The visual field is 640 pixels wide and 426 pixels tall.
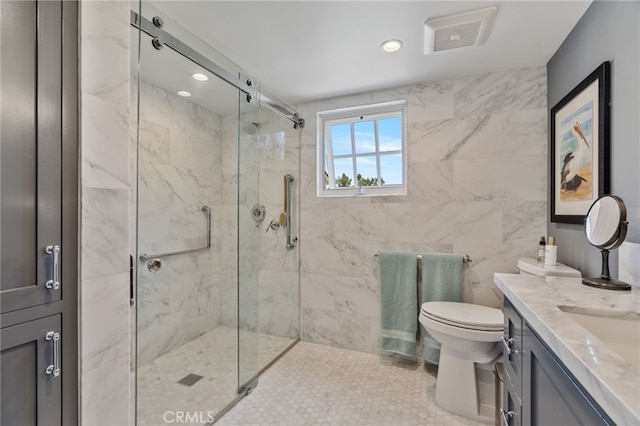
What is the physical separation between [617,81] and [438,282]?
1474mm

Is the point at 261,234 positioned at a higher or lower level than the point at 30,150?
lower

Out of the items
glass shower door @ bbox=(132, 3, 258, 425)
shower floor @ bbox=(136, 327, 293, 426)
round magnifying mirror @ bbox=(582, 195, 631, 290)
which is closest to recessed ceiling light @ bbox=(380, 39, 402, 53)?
glass shower door @ bbox=(132, 3, 258, 425)

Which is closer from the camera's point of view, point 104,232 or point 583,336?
point 583,336

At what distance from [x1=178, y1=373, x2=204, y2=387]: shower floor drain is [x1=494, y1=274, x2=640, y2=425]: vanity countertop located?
193 cm

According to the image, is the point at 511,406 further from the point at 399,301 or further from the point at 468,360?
the point at 399,301

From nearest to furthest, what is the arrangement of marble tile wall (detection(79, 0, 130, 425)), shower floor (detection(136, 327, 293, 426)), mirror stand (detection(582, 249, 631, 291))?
marble tile wall (detection(79, 0, 130, 425)), mirror stand (detection(582, 249, 631, 291)), shower floor (detection(136, 327, 293, 426))

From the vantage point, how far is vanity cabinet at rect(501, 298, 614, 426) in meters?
0.60

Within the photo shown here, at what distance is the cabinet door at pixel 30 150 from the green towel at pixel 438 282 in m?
2.11

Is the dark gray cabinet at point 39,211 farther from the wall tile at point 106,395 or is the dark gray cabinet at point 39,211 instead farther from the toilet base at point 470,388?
the toilet base at point 470,388

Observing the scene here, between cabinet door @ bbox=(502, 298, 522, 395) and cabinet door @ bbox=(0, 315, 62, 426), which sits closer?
cabinet door @ bbox=(0, 315, 62, 426)

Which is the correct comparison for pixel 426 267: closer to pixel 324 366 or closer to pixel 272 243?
pixel 324 366

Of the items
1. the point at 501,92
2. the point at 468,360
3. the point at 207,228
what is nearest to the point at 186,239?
the point at 207,228

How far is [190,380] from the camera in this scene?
1.91 m

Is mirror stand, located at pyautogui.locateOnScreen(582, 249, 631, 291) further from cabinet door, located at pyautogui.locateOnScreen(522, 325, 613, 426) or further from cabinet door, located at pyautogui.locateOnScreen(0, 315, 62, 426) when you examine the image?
cabinet door, located at pyautogui.locateOnScreen(0, 315, 62, 426)
